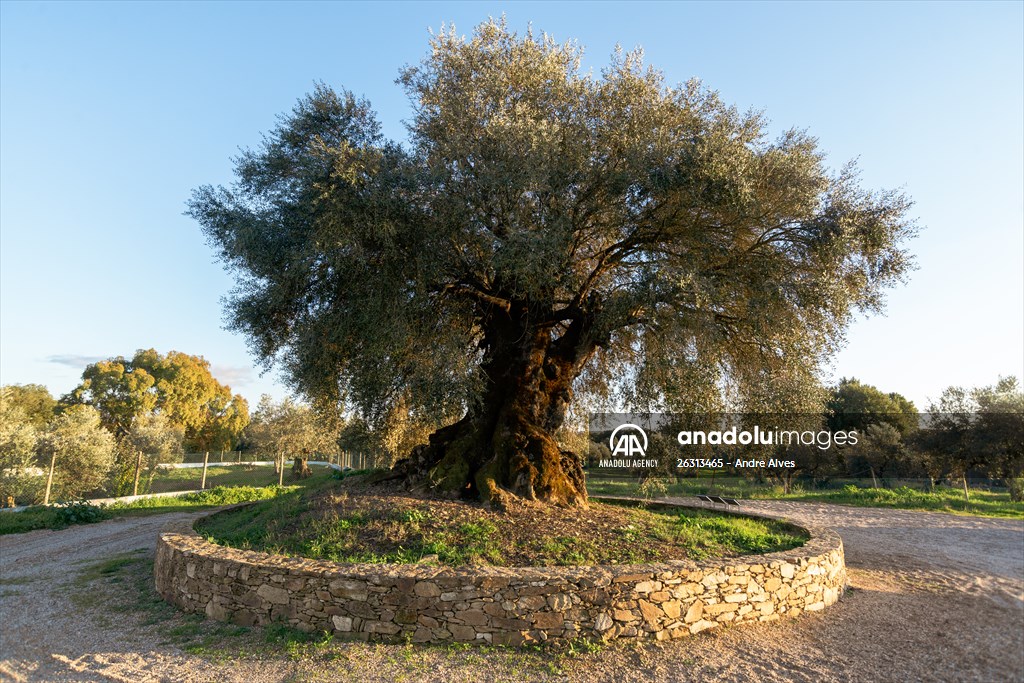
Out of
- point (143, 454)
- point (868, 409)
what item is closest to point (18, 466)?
point (143, 454)

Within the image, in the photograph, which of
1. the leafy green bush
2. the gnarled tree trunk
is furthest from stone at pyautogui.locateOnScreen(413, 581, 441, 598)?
the leafy green bush

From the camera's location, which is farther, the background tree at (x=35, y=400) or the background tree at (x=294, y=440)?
the background tree at (x=35, y=400)

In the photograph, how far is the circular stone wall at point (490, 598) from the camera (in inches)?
254

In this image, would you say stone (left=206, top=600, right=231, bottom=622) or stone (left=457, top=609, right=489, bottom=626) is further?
stone (left=206, top=600, right=231, bottom=622)

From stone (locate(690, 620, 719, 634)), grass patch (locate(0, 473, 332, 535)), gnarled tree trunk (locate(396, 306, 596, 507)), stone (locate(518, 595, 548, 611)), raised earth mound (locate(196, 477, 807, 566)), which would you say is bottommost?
grass patch (locate(0, 473, 332, 535))

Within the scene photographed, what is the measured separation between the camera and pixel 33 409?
43250 mm

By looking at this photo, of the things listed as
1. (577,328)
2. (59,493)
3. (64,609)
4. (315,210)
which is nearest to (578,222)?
(577,328)

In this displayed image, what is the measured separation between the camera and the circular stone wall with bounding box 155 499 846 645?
254 inches

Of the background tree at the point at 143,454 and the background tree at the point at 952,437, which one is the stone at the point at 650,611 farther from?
the background tree at the point at 952,437

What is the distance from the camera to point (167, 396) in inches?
1992

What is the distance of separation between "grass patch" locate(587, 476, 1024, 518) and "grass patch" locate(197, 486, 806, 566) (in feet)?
33.9

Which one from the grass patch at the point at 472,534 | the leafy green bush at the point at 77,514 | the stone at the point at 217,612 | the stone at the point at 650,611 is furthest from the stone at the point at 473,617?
the leafy green bush at the point at 77,514

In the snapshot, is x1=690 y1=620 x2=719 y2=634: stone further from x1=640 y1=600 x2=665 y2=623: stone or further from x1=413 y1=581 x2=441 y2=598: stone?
x1=413 y1=581 x2=441 y2=598: stone

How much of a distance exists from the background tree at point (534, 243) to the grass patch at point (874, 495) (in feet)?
33.9
